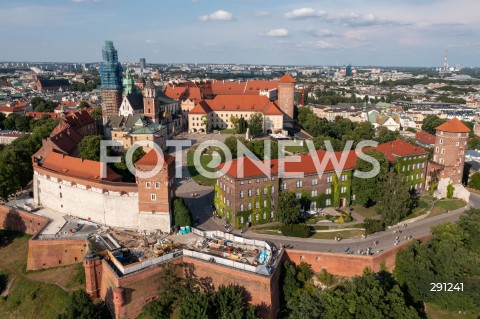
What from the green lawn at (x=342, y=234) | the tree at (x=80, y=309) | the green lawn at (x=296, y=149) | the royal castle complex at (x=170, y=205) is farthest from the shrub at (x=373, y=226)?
the green lawn at (x=296, y=149)

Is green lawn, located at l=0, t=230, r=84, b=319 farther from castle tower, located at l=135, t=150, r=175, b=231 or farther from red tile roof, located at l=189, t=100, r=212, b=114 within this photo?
red tile roof, located at l=189, t=100, r=212, b=114

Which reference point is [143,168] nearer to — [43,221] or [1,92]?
[43,221]

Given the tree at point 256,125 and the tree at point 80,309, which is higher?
the tree at point 256,125

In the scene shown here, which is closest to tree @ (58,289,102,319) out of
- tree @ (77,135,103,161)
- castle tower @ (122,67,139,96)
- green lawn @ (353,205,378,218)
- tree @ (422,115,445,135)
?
tree @ (77,135,103,161)

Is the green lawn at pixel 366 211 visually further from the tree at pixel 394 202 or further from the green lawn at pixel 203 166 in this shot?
the green lawn at pixel 203 166

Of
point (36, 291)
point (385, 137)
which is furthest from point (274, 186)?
point (385, 137)

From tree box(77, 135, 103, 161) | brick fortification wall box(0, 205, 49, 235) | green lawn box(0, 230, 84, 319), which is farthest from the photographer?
tree box(77, 135, 103, 161)
